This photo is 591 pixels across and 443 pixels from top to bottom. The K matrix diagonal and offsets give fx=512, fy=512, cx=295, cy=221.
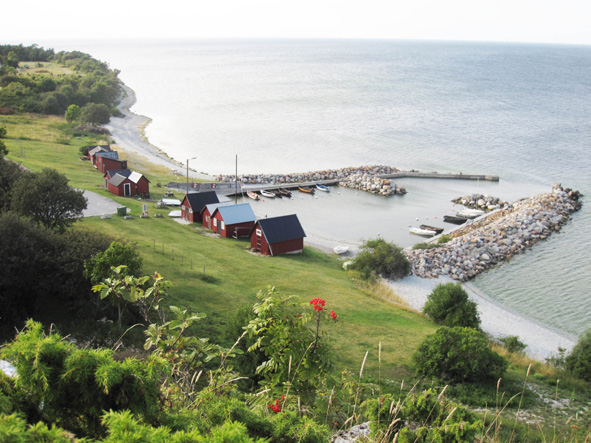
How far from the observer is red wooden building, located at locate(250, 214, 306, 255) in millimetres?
45469

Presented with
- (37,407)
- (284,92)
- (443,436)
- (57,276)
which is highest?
(284,92)

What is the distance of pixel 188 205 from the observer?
53062 mm

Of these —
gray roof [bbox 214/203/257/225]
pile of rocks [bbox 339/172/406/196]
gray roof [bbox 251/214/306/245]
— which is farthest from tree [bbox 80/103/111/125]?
gray roof [bbox 251/214/306/245]

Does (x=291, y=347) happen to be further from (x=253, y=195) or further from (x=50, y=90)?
(x=50, y=90)

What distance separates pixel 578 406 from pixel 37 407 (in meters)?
22.7

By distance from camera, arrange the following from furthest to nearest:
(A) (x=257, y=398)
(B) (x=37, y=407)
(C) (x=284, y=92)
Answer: (C) (x=284, y=92), (A) (x=257, y=398), (B) (x=37, y=407)

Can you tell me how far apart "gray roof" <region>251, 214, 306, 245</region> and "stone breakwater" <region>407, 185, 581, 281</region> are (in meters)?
10.7

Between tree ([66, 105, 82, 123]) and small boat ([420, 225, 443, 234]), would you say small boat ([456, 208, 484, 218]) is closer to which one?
small boat ([420, 225, 443, 234])

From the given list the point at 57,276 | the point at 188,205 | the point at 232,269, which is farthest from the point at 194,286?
the point at 188,205

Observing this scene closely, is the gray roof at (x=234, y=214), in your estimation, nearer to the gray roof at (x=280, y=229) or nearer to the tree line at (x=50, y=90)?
the gray roof at (x=280, y=229)

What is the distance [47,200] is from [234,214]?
18.5 m

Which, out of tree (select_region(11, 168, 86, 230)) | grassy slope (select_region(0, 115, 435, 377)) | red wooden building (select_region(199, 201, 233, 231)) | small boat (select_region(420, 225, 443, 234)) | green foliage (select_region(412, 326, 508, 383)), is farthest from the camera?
small boat (select_region(420, 225, 443, 234))

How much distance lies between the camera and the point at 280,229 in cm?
4625

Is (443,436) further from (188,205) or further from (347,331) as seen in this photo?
(188,205)
